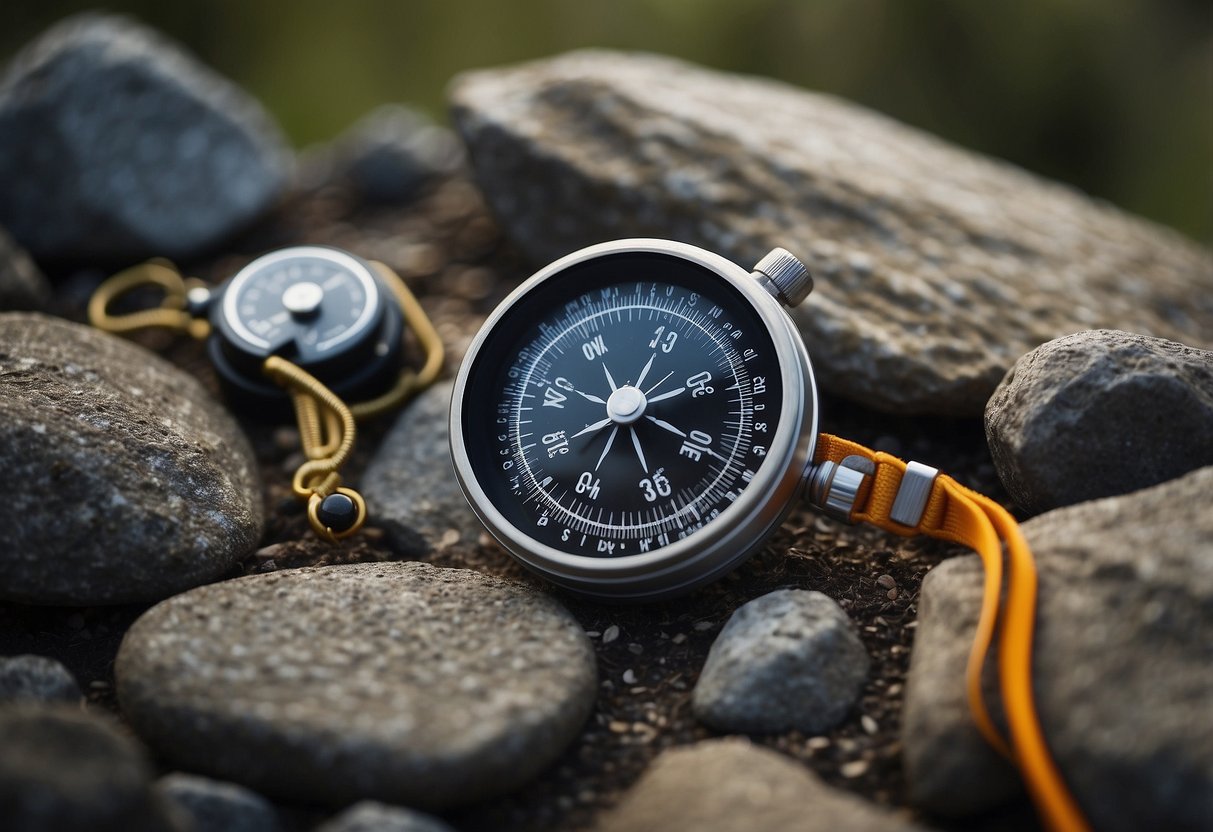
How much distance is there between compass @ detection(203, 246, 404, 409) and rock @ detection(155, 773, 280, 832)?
4.56 feet

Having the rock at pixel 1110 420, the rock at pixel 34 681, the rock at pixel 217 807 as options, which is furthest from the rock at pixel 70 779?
the rock at pixel 1110 420

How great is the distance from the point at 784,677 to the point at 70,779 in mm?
1312

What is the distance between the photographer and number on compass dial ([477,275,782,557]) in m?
2.34

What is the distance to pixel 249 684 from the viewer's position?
2037mm

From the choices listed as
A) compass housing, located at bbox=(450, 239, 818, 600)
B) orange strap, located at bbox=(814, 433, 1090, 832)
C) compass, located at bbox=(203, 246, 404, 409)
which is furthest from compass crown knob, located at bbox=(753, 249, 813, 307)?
compass, located at bbox=(203, 246, 404, 409)

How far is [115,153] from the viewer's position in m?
3.75

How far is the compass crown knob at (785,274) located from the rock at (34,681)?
1.79 meters

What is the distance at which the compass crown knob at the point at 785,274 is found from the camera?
2.52 m

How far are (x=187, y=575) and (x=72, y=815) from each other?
35.3 inches

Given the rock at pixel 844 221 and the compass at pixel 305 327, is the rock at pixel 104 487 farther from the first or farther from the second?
the rock at pixel 844 221

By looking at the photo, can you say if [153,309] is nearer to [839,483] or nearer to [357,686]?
[357,686]

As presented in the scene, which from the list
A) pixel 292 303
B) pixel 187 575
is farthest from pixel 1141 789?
pixel 292 303

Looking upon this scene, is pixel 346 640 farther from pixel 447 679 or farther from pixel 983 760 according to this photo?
pixel 983 760

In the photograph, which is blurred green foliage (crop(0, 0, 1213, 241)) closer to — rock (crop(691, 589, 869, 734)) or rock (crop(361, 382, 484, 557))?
rock (crop(361, 382, 484, 557))
